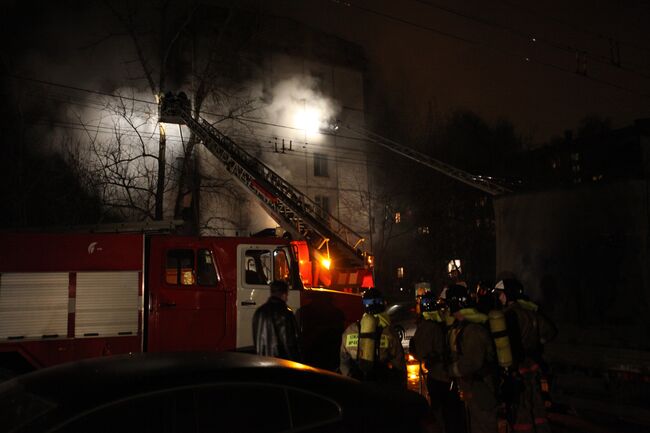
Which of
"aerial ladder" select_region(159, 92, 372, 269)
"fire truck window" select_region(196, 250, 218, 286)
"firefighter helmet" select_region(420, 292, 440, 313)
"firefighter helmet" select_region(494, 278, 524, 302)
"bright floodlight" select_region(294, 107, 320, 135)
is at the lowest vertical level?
"firefighter helmet" select_region(420, 292, 440, 313)

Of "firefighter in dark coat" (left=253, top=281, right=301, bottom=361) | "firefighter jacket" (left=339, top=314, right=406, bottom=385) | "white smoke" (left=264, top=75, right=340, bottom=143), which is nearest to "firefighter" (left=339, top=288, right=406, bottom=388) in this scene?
"firefighter jacket" (left=339, top=314, right=406, bottom=385)

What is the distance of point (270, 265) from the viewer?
7934mm

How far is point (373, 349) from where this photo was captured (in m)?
5.11

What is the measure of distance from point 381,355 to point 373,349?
0.20 m

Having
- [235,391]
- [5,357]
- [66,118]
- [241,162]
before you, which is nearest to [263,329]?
[235,391]

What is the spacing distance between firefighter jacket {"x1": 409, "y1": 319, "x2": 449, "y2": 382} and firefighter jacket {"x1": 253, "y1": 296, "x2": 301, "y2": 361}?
1.35m

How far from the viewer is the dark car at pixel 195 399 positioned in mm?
2475

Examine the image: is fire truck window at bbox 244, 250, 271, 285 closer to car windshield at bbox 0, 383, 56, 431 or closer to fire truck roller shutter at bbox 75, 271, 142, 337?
fire truck roller shutter at bbox 75, 271, 142, 337

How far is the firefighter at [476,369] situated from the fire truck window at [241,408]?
7.89 feet

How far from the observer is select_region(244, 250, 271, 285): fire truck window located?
789 cm

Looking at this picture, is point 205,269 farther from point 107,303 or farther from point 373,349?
point 373,349

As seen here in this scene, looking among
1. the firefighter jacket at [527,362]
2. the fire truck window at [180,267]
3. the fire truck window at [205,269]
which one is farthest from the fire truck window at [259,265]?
the firefighter jacket at [527,362]

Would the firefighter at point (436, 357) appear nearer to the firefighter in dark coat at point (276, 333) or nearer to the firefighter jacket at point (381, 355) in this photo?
the firefighter jacket at point (381, 355)

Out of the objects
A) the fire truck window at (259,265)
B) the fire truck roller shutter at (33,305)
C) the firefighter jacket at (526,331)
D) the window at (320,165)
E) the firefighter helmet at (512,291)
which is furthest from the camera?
the window at (320,165)
